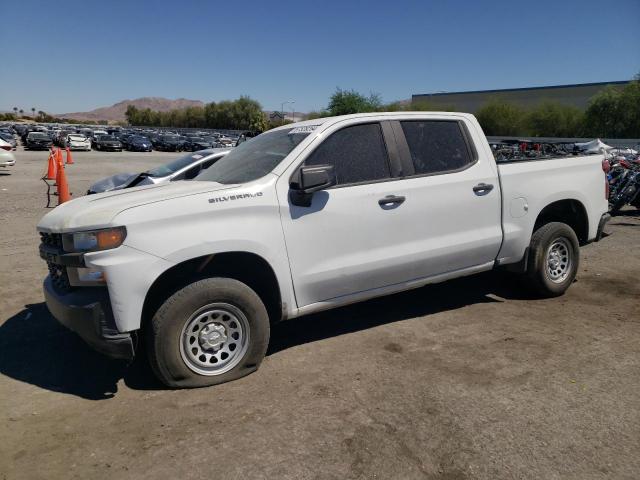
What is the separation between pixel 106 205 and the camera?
3.57 metres

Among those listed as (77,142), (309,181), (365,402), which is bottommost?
(365,402)

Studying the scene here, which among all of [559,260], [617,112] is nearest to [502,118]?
[617,112]

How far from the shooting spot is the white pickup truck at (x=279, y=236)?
3.38 m

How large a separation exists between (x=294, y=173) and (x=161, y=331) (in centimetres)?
149

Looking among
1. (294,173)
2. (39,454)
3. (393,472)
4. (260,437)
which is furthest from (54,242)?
(393,472)

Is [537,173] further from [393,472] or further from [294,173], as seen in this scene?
[393,472]

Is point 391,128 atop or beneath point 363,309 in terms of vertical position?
atop

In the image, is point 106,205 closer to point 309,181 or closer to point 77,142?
point 309,181

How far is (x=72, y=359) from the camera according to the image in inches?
167

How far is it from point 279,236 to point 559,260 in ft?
11.1

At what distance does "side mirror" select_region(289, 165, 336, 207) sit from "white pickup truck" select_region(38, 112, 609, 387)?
10mm

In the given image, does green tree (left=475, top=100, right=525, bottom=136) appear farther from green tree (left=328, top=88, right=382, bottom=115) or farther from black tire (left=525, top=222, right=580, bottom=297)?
black tire (left=525, top=222, right=580, bottom=297)

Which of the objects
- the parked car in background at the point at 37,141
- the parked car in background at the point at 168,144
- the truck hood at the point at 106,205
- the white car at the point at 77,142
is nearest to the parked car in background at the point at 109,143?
the white car at the point at 77,142

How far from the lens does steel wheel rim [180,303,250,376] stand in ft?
11.8
